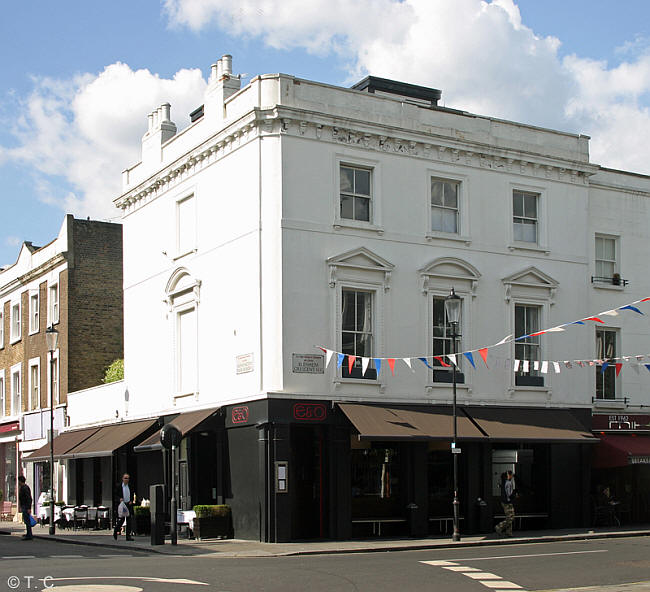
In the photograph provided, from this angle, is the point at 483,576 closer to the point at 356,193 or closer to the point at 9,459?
the point at 356,193

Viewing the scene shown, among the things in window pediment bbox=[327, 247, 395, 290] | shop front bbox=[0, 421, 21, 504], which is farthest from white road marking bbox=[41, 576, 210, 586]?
shop front bbox=[0, 421, 21, 504]

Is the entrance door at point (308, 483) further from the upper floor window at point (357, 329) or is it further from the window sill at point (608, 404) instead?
the window sill at point (608, 404)

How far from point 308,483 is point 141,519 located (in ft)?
17.3

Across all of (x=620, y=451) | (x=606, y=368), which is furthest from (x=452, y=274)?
(x=620, y=451)

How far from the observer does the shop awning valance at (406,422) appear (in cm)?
2447

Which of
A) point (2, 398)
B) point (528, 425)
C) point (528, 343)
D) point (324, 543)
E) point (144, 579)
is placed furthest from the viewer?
point (2, 398)

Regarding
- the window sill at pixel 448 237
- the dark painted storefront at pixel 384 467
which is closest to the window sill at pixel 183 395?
the dark painted storefront at pixel 384 467

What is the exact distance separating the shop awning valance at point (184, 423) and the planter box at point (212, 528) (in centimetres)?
225

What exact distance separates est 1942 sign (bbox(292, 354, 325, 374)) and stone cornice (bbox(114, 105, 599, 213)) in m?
5.61

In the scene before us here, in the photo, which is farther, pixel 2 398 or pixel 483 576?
pixel 2 398

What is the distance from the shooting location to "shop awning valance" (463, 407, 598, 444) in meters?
26.6

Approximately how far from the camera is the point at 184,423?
89.1 feet

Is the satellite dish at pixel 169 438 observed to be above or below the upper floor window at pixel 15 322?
below

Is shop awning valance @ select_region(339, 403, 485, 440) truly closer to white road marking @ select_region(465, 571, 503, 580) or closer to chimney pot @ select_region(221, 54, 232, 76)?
white road marking @ select_region(465, 571, 503, 580)
